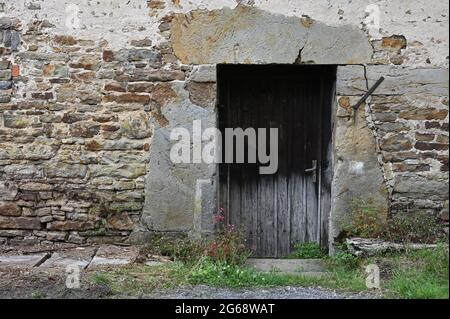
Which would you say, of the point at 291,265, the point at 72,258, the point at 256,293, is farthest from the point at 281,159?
the point at 72,258

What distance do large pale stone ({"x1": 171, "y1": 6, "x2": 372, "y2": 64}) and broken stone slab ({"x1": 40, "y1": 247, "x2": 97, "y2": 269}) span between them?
6.81 feet

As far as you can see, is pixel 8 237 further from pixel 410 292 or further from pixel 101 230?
pixel 410 292

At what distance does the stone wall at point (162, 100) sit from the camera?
18.3ft

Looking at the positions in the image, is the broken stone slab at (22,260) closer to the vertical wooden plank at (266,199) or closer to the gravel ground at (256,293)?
the gravel ground at (256,293)

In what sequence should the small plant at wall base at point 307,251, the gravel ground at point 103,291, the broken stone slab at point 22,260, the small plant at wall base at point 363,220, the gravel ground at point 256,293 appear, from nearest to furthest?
the gravel ground at point 103,291 → the gravel ground at point 256,293 → the broken stone slab at point 22,260 → the small plant at wall base at point 363,220 → the small plant at wall base at point 307,251

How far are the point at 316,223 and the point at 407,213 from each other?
973 millimetres

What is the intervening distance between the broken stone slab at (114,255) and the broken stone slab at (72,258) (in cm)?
7

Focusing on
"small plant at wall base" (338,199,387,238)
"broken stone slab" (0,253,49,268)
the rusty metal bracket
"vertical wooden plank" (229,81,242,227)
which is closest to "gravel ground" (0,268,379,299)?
"broken stone slab" (0,253,49,268)

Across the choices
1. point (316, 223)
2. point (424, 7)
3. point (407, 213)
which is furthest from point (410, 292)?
point (424, 7)

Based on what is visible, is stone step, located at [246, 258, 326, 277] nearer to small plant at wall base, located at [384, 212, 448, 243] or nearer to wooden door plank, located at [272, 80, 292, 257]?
wooden door plank, located at [272, 80, 292, 257]

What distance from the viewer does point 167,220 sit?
571 cm

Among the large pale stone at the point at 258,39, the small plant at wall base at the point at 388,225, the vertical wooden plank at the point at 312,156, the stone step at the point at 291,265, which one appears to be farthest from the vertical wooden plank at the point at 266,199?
the small plant at wall base at the point at 388,225

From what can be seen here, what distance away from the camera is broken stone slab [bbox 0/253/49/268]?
5.12 m
